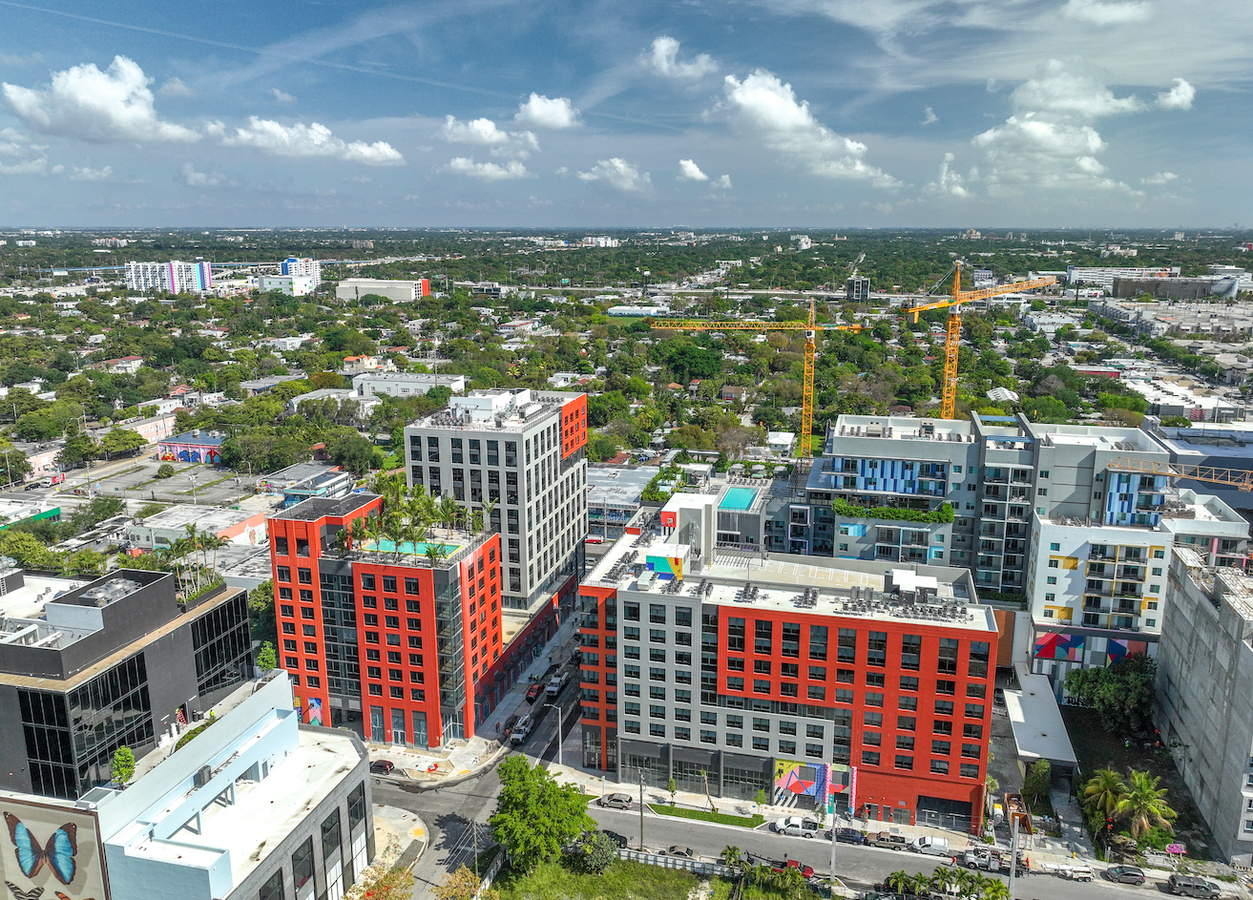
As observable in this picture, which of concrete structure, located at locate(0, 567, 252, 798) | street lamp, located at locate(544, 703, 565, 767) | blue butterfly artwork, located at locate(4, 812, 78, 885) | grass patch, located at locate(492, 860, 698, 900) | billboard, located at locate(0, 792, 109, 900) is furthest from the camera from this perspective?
street lamp, located at locate(544, 703, 565, 767)

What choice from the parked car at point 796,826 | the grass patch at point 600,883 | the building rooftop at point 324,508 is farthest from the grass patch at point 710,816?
the building rooftop at point 324,508

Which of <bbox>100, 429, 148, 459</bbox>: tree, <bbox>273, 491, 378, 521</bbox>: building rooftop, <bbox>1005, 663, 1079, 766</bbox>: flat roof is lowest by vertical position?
<bbox>1005, 663, 1079, 766</bbox>: flat roof

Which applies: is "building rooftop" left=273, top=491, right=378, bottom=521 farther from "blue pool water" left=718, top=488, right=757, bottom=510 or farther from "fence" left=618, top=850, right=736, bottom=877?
"blue pool water" left=718, top=488, right=757, bottom=510

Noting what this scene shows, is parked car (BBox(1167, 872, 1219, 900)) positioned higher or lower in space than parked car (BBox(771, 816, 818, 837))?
higher

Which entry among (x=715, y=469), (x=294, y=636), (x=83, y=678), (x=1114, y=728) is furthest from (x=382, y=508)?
(x=715, y=469)

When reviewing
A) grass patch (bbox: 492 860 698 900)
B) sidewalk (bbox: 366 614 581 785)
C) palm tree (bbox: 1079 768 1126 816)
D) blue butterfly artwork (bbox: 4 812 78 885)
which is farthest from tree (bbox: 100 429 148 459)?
palm tree (bbox: 1079 768 1126 816)

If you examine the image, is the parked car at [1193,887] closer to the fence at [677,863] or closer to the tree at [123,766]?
the fence at [677,863]

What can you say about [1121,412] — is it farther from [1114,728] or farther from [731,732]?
[731,732]

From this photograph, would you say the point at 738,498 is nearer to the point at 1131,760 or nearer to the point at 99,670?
the point at 1131,760
